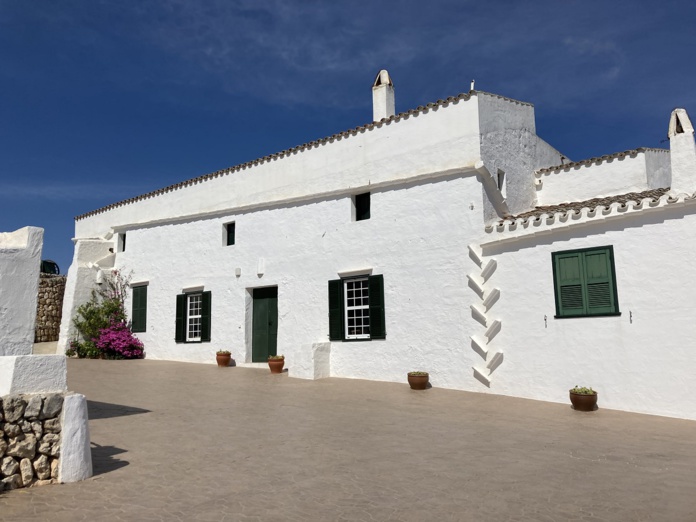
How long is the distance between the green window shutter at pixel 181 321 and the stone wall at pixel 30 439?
1235 centimetres

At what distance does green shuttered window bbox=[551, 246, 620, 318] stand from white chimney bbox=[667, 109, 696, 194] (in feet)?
5.55

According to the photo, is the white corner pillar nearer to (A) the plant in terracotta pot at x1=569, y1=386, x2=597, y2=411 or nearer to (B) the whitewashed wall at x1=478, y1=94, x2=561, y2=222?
(B) the whitewashed wall at x1=478, y1=94, x2=561, y2=222

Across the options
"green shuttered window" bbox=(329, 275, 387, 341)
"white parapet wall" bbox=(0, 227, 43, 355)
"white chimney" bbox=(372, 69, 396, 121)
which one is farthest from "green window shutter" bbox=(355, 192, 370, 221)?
"white parapet wall" bbox=(0, 227, 43, 355)

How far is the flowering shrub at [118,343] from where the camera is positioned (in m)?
18.8

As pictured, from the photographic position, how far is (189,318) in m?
18.2

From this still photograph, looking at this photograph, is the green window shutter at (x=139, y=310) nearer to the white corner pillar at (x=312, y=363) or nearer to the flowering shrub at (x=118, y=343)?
the flowering shrub at (x=118, y=343)

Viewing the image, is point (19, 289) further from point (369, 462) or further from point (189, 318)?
point (189, 318)

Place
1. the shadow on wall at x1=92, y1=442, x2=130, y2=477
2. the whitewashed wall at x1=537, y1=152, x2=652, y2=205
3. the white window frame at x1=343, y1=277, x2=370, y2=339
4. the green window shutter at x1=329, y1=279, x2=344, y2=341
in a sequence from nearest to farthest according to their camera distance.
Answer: the shadow on wall at x1=92, y1=442, x2=130, y2=477, the whitewashed wall at x1=537, y1=152, x2=652, y2=205, the white window frame at x1=343, y1=277, x2=370, y2=339, the green window shutter at x1=329, y1=279, x2=344, y2=341

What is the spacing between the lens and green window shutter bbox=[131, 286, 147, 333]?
19441 mm

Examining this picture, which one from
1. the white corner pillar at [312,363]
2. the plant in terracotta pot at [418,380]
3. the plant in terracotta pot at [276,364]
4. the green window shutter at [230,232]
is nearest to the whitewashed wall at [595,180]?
the plant in terracotta pot at [418,380]

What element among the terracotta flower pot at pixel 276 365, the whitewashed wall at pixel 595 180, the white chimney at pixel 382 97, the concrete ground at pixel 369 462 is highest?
the white chimney at pixel 382 97

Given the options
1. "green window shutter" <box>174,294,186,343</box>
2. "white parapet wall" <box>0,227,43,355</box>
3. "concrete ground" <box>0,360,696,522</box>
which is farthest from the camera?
"green window shutter" <box>174,294,186,343</box>

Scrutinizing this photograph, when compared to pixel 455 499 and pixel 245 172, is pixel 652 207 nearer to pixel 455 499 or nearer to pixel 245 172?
pixel 455 499

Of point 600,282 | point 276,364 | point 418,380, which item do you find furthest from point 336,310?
point 600,282
